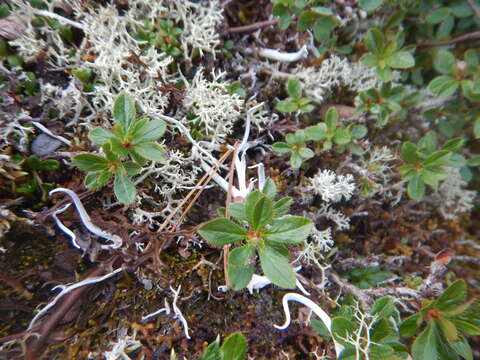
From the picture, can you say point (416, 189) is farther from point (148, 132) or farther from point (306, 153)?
point (148, 132)

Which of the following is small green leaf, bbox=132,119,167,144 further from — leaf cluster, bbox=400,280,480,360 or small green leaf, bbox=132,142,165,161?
leaf cluster, bbox=400,280,480,360

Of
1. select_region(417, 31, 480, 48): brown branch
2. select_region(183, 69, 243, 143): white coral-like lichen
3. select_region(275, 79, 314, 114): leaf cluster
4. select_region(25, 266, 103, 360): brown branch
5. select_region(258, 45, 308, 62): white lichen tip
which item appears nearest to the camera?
select_region(25, 266, 103, 360): brown branch

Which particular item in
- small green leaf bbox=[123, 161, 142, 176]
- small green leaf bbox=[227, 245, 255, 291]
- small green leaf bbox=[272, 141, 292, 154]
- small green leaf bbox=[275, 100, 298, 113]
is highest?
small green leaf bbox=[275, 100, 298, 113]

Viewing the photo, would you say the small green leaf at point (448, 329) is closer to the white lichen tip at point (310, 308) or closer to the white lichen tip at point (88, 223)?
the white lichen tip at point (310, 308)

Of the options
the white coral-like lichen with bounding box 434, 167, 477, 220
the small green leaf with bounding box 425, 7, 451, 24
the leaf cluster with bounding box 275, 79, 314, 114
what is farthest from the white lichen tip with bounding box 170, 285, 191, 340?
the small green leaf with bounding box 425, 7, 451, 24

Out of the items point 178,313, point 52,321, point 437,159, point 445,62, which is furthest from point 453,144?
point 52,321

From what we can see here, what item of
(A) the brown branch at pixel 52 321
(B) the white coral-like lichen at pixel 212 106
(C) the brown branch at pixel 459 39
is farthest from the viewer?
(C) the brown branch at pixel 459 39

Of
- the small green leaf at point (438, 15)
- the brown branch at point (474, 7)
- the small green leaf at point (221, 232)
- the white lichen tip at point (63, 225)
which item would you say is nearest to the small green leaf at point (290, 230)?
the small green leaf at point (221, 232)


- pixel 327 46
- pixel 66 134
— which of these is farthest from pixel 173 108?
pixel 327 46

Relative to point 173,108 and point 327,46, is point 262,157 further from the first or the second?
point 327,46
